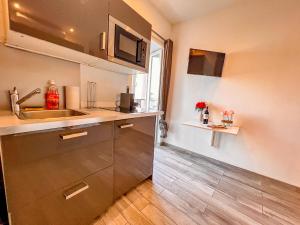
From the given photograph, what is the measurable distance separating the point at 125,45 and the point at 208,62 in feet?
4.58

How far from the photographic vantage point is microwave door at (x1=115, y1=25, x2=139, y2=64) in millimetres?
1294

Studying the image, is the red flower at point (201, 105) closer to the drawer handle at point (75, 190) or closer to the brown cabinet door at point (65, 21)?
the brown cabinet door at point (65, 21)

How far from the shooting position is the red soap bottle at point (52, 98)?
123cm

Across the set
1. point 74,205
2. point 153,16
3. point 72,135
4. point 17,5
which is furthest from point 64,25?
point 153,16

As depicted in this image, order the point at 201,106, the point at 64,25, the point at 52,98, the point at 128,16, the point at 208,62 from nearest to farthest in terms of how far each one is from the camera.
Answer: the point at 64,25 < the point at 52,98 < the point at 128,16 < the point at 208,62 < the point at 201,106

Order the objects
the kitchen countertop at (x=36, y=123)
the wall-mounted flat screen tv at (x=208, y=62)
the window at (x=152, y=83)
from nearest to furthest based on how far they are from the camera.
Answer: the kitchen countertop at (x=36, y=123), the wall-mounted flat screen tv at (x=208, y=62), the window at (x=152, y=83)

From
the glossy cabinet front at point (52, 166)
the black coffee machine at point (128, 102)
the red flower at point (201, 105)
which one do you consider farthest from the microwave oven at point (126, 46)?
the red flower at point (201, 105)

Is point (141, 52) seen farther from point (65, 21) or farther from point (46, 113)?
point (46, 113)

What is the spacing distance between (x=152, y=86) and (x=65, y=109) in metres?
1.92

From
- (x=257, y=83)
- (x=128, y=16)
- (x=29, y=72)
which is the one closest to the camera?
(x=29, y=72)

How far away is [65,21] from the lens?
94 cm

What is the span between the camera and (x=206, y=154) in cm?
246

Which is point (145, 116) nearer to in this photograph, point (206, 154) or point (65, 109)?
point (65, 109)

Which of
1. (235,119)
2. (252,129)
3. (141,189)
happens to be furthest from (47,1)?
(252,129)
